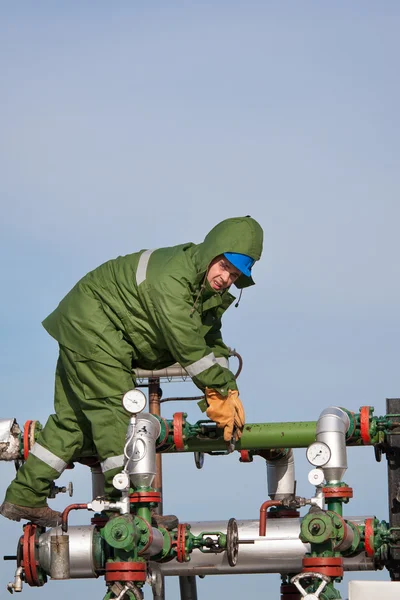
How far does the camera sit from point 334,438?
10719mm

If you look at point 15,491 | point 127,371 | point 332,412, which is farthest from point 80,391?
point 332,412

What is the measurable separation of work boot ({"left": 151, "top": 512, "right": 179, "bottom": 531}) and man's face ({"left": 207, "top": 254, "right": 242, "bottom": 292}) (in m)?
2.01

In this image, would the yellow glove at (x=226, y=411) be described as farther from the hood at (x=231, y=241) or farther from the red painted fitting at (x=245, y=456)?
the red painted fitting at (x=245, y=456)

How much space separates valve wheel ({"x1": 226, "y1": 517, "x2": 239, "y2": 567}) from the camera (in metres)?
11.5

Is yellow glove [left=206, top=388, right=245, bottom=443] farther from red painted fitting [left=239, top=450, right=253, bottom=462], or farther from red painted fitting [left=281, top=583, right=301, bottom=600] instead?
red painted fitting [left=281, top=583, right=301, bottom=600]

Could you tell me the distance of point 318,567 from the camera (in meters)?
10.2

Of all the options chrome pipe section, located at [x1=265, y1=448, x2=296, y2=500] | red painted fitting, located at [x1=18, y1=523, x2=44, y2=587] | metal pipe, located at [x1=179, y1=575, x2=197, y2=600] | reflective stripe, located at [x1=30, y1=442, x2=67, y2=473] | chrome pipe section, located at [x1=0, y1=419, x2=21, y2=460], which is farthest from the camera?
metal pipe, located at [x1=179, y1=575, x2=197, y2=600]

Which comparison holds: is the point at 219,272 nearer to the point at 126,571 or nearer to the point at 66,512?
the point at 66,512

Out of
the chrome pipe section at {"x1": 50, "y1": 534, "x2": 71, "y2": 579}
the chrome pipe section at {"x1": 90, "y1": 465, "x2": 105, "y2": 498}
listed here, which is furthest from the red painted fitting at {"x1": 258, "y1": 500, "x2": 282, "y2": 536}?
the chrome pipe section at {"x1": 90, "y1": 465, "x2": 105, "y2": 498}

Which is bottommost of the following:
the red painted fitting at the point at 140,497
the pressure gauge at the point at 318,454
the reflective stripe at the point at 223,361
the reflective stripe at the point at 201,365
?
the red painted fitting at the point at 140,497

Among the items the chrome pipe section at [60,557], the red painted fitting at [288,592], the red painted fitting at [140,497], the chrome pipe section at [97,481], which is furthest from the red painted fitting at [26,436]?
the red painted fitting at [288,592]

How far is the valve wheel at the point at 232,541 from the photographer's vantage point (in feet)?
37.6

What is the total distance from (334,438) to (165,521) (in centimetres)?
187

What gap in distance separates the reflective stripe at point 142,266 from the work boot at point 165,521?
1.98 meters
